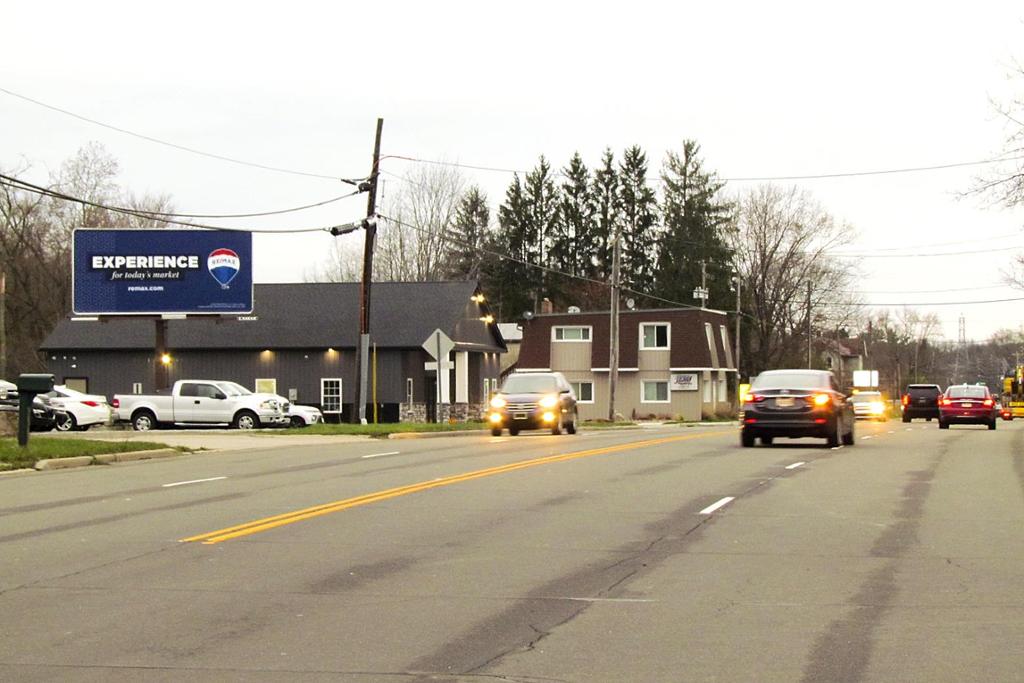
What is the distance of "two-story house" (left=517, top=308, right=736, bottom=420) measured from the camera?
2886 inches

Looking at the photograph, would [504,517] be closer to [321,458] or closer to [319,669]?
[319,669]

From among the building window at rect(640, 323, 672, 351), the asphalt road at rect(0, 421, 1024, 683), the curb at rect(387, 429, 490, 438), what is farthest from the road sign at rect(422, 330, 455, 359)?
the building window at rect(640, 323, 672, 351)

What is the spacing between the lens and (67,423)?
40375mm

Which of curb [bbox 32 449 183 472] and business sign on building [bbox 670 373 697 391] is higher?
business sign on building [bbox 670 373 697 391]

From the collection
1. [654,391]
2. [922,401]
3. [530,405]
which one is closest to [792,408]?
[530,405]

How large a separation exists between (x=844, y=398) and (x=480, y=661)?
2244 centimetres

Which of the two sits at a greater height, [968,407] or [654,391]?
[654,391]

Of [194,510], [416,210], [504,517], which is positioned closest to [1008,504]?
[504,517]

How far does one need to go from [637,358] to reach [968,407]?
1168 inches

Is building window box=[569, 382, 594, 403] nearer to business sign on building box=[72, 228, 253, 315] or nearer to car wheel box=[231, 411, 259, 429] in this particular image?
business sign on building box=[72, 228, 253, 315]

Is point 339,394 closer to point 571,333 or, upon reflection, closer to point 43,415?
point 43,415

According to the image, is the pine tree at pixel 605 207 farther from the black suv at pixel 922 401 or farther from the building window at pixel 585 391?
the black suv at pixel 922 401

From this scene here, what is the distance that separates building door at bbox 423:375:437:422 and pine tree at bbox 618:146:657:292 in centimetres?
4516

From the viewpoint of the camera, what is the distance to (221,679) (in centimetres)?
685
